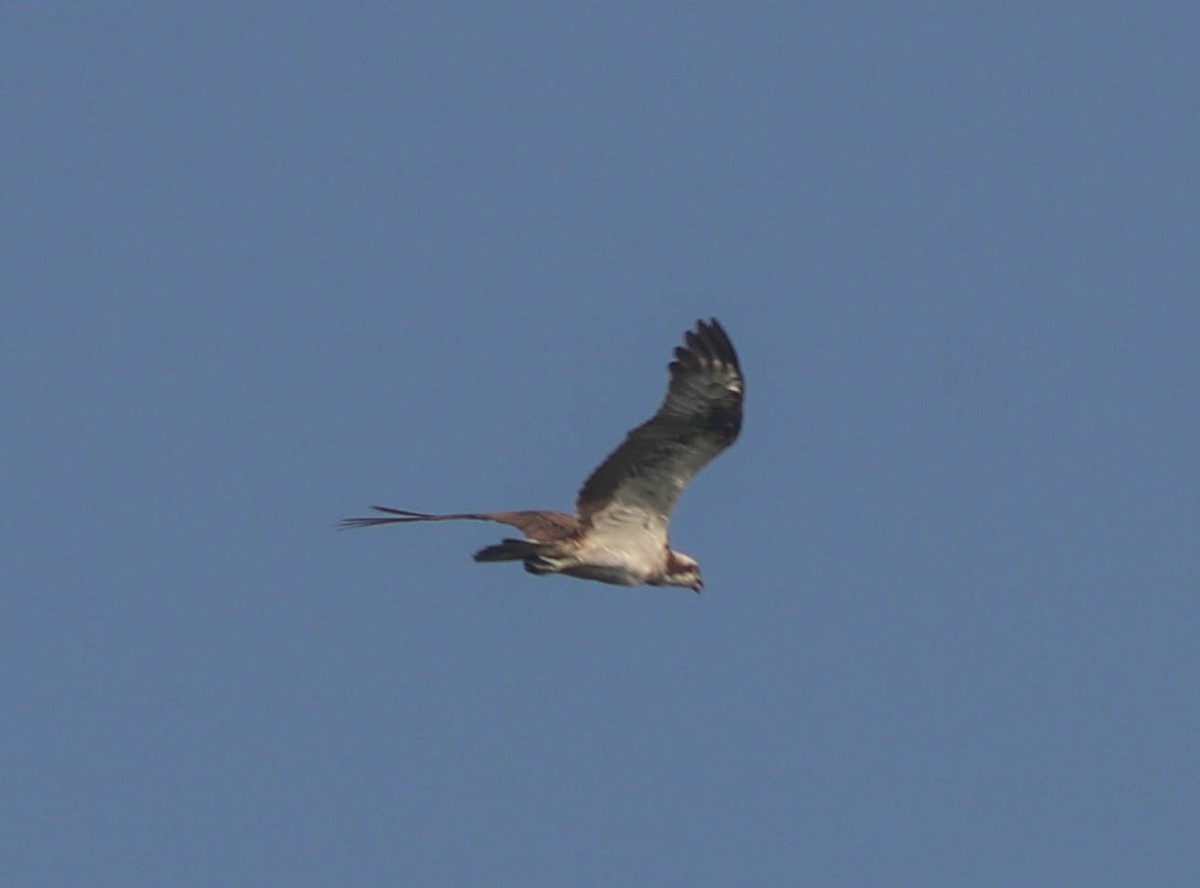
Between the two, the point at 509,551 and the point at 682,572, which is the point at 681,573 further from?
the point at 509,551

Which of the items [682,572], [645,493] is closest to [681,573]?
[682,572]

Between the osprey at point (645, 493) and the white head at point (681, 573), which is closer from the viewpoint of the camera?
the osprey at point (645, 493)

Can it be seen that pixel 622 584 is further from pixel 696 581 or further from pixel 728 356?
pixel 728 356

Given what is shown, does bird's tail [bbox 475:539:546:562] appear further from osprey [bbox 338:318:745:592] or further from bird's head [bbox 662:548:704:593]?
bird's head [bbox 662:548:704:593]

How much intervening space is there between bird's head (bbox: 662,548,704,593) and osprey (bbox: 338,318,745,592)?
2cm

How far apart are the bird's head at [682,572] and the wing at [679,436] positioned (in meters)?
0.58

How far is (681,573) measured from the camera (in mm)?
22672

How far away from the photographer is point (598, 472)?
21.7m

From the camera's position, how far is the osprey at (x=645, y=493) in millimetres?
21047

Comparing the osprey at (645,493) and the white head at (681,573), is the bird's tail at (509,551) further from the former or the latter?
the white head at (681,573)

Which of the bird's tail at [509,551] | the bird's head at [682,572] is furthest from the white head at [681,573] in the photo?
the bird's tail at [509,551]

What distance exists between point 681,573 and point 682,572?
12 mm

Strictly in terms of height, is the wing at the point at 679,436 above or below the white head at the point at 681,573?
above

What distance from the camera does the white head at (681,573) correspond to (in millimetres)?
22527
